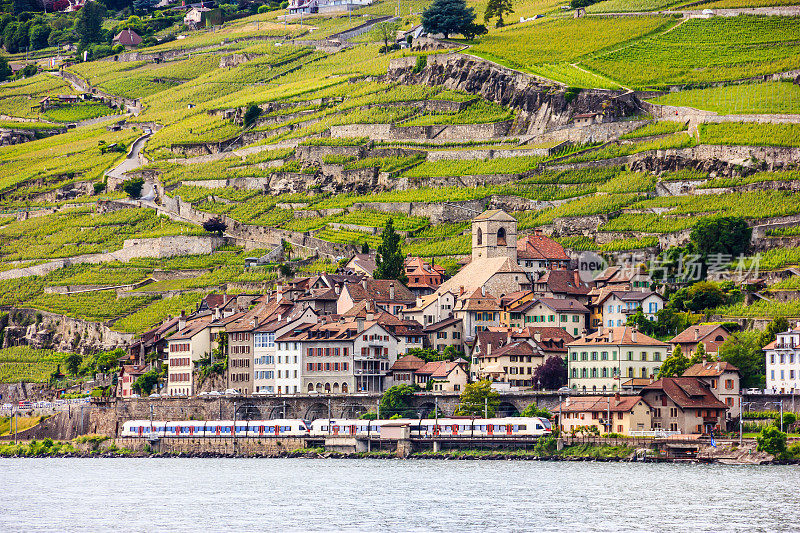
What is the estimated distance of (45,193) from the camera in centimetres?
17050

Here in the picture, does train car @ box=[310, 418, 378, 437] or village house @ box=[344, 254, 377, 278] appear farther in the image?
village house @ box=[344, 254, 377, 278]

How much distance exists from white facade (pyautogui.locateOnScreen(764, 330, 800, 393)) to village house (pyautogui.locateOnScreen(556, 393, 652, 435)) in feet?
28.1

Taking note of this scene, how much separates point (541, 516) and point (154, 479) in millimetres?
30075

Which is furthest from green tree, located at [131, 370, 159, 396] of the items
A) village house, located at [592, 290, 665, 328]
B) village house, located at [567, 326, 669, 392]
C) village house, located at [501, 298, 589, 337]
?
village house, located at [567, 326, 669, 392]

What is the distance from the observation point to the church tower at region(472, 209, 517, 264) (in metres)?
120

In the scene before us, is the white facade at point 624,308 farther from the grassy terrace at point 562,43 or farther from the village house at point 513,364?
the grassy terrace at point 562,43

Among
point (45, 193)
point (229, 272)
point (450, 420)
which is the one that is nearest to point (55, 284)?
point (229, 272)

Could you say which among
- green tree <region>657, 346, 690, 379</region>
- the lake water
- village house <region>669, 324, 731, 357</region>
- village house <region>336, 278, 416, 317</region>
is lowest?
the lake water

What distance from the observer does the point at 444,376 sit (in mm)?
106000

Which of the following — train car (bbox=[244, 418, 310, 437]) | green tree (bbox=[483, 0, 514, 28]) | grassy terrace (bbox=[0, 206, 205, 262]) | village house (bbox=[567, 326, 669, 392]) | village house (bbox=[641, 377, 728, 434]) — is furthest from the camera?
green tree (bbox=[483, 0, 514, 28])

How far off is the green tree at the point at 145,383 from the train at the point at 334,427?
589cm

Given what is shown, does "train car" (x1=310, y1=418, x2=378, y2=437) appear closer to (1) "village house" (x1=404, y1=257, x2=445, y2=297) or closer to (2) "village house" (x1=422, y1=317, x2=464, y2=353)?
(2) "village house" (x1=422, y1=317, x2=464, y2=353)

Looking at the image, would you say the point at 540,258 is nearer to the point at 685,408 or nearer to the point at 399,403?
the point at 399,403

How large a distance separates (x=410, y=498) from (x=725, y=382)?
2793 centimetres
